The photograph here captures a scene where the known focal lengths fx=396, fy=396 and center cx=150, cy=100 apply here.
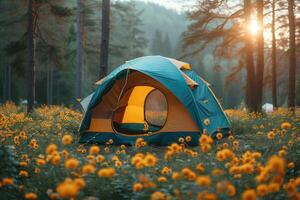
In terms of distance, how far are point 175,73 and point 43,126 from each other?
140 inches

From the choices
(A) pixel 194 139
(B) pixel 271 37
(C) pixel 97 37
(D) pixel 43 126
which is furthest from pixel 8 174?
(C) pixel 97 37

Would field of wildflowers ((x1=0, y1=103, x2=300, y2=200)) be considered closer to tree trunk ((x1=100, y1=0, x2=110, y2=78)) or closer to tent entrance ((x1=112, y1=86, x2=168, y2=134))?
tent entrance ((x1=112, y1=86, x2=168, y2=134))

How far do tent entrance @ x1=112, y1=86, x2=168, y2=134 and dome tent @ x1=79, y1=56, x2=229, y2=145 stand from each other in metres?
0.04

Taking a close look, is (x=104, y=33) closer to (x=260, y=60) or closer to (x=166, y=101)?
(x=166, y=101)

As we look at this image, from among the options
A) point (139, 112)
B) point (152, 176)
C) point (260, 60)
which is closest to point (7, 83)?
point (260, 60)

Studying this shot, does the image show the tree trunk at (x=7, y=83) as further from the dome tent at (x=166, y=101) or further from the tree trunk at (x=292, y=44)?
the dome tent at (x=166, y=101)

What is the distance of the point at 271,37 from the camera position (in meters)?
21.5

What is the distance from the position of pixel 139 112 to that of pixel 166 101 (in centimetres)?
208

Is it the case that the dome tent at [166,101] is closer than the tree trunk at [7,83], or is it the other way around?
the dome tent at [166,101]

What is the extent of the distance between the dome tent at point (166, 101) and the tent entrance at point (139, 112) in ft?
0.14

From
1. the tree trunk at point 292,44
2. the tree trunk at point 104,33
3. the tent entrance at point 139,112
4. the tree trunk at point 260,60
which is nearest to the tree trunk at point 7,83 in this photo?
the tree trunk at point 104,33

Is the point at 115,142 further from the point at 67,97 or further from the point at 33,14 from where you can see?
the point at 67,97

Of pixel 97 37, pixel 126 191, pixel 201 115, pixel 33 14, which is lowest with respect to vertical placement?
pixel 126 191

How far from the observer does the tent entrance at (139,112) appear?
10.2 metres
